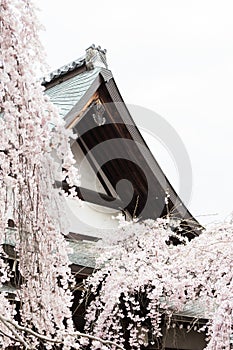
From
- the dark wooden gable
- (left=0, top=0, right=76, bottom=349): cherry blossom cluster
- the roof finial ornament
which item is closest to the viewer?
(left=0, top=0, right=76, bottom=349): cherry blossom cluster

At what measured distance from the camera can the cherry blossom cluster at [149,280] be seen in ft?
17.2

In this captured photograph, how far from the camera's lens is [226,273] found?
5.04m

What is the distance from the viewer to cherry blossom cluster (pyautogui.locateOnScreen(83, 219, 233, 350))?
5.25 metres

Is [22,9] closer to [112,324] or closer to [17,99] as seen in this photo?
[17,99]

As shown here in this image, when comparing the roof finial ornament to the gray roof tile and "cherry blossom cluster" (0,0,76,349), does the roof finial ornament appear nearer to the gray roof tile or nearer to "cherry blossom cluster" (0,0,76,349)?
the gray roof tile

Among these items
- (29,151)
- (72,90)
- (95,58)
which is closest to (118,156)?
(72,90)

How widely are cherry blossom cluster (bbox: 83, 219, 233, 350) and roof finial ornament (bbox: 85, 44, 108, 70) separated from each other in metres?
2.35

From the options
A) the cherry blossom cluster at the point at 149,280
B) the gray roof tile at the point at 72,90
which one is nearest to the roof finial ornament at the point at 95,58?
the gray roof tile at the point at 72,90

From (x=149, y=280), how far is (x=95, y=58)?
3196mm

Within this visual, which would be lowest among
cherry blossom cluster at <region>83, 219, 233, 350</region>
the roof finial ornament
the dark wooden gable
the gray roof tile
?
cherry blossom cluster at <region>83, 219, 233, 350</region>

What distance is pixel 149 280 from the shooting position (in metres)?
5.65

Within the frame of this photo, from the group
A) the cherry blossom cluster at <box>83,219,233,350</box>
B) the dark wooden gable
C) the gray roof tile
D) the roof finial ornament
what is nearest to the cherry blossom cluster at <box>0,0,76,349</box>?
the cherry blossom cluster at <box>83,219,233,350</box>

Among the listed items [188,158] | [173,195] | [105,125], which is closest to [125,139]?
[105,125]

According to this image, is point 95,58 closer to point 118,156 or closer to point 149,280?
point 118,156
